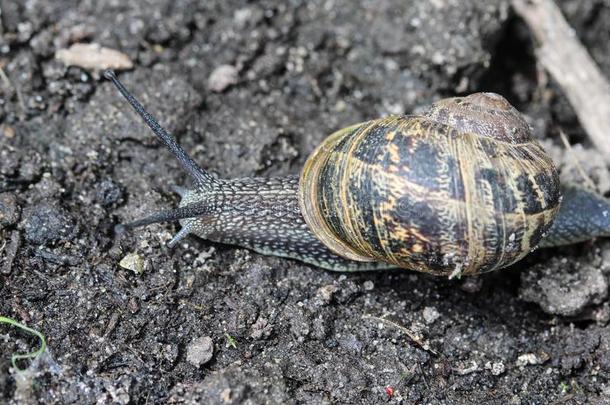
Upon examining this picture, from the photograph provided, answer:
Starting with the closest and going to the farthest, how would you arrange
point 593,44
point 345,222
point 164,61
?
point 345,222, point 164,61, point 593,44

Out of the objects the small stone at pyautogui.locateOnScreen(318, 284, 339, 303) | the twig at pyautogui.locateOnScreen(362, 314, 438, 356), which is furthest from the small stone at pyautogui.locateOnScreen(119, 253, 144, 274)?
the twig at pyautogui.locateOnScreen(362, 314, 438, 356)

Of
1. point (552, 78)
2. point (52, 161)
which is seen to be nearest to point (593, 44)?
point (552, 78)

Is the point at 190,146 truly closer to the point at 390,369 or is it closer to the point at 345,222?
the point at 345,222

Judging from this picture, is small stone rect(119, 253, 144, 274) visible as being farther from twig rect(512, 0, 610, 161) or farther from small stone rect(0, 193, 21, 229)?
twig rect(512, 0, 610, 161)

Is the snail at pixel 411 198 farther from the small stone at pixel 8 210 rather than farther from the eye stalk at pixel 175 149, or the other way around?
the small stone at pixel 8 210

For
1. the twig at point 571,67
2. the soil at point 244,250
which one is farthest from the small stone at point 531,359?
the twig at point 571,67

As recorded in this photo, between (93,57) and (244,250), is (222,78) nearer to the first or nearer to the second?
(93,57)

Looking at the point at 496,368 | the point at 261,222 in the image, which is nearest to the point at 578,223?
the point at 496,368
